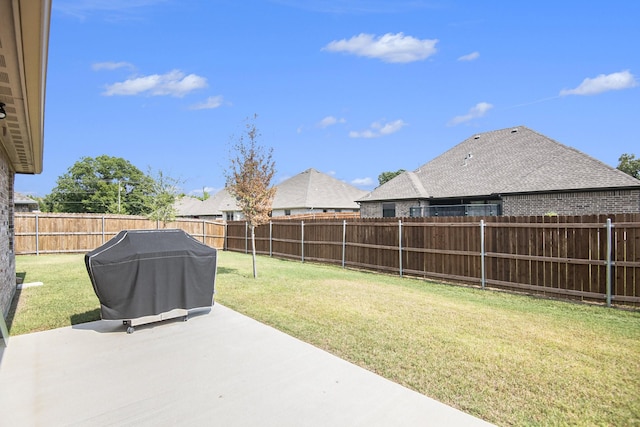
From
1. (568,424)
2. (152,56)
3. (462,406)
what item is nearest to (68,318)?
(462,406)

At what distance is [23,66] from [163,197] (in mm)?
16540

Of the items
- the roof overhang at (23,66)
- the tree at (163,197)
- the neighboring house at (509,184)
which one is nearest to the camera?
the roof overhang at (23,66)

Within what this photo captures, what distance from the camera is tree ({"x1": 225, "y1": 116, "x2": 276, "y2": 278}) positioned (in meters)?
11.1

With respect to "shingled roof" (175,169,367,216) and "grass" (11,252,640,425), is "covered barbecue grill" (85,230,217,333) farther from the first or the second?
"shingled roof" (175,169,367,216)

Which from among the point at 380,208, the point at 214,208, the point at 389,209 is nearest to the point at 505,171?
the point at 389,209

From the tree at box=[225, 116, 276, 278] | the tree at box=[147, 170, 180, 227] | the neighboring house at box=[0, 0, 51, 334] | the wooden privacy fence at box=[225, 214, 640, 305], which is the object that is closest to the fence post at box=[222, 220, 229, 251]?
the tree at box=[147, 170, 180, 227]

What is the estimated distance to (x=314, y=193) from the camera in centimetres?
3538

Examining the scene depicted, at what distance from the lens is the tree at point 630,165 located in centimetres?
4197

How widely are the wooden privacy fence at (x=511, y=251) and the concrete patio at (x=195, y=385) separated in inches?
264

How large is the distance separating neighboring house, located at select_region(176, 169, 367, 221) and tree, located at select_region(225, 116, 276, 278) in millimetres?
21838

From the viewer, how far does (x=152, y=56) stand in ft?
63.1

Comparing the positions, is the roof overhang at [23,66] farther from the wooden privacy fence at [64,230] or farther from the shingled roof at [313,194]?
the shingled roof at [313,194]

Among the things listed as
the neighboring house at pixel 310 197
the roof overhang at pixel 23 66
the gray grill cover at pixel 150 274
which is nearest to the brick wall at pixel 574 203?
the gray grill cover at pixel 150 274

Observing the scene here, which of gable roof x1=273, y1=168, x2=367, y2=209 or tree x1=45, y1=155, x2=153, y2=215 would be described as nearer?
gable roof x1=273, y1=168, x2=367, y2=209
